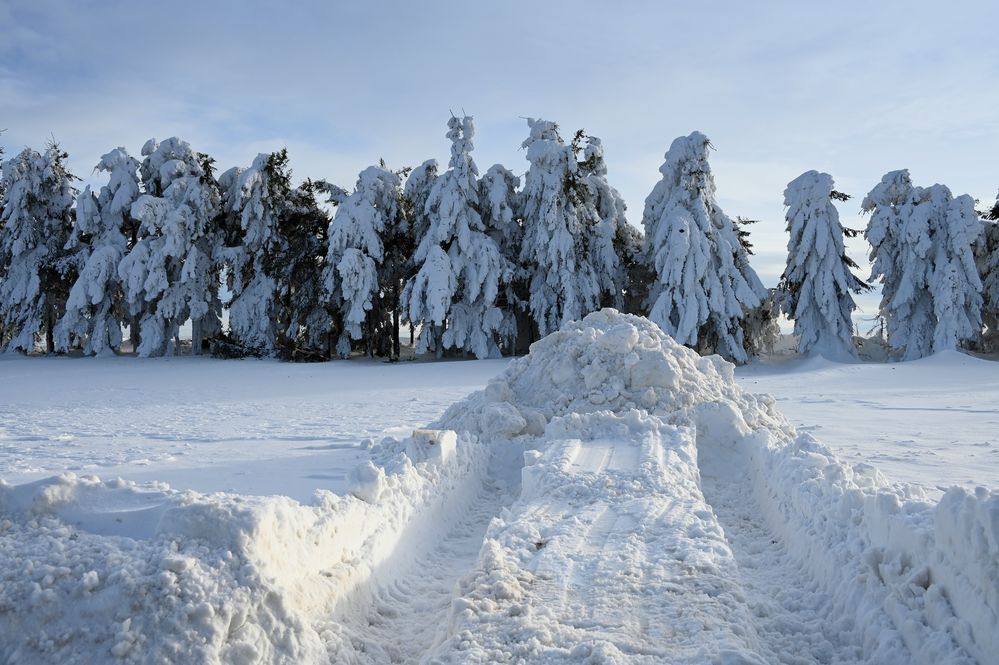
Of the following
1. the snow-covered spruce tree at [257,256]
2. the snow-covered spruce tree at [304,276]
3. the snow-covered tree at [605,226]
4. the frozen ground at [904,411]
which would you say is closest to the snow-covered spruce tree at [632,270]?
the snow-covered tree at [605,226]

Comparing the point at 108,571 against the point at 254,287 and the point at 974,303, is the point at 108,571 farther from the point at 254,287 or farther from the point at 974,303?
the point at 974,303

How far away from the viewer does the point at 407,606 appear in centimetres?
361

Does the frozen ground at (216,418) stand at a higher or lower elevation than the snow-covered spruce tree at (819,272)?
lower

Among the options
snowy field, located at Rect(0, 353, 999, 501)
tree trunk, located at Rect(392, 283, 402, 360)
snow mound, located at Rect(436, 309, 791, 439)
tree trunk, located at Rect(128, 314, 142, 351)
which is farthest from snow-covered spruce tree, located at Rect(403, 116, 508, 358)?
snow mound, located at Rect(436, 309, 791, 439)

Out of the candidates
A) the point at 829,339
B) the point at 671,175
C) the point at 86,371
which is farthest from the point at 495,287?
the point at 86,371

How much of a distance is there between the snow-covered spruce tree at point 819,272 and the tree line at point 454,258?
0.19 ft

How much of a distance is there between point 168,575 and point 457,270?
1785 cm

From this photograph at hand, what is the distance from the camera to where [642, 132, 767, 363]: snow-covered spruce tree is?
1883cm

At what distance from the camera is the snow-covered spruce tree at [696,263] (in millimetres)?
18828

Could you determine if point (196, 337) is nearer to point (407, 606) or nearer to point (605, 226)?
point (605, 226)

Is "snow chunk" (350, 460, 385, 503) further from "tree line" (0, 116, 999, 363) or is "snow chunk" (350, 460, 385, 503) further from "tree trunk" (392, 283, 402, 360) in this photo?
"tree trunk" (392, 283, 402, 360)

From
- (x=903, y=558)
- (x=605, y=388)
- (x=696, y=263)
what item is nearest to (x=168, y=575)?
(x=903, y=558)

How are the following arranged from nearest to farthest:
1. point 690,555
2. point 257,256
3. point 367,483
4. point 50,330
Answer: point 690,555
point 367,483
point 257,256
point 50,330

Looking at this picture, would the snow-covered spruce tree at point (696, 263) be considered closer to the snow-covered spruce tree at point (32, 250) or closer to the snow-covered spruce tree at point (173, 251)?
the snow-covered spruce tree at point (173, 251)
